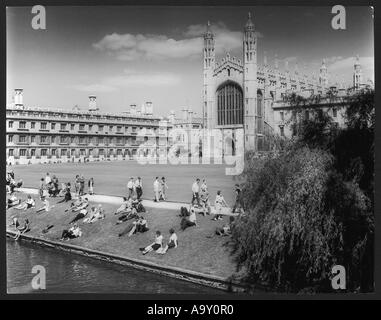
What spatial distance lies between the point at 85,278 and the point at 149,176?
7.92 m

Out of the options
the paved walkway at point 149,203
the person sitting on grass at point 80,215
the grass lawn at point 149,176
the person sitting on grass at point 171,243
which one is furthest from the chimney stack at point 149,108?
the person sitting on grass at point 171,243

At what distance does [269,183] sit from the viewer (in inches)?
615

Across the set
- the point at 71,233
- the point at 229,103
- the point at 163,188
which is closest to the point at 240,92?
the point at 229,103

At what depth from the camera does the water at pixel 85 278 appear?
662 inches

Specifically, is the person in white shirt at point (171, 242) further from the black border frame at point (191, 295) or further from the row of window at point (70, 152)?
the row of window at point (70, 152)

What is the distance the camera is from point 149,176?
81.1 ft

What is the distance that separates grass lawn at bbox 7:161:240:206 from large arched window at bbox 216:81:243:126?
670 inches

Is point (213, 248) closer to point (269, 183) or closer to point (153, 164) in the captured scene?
point (269, 183)

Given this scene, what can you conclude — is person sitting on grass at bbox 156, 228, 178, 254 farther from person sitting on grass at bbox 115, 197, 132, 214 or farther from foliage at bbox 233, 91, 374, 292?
person sitting on grass at bbox 115, 197, 132, 214

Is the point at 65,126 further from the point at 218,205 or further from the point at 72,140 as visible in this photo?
the point at 218,205

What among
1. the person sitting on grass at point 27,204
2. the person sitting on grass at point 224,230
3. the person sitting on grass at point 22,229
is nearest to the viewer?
the person sitting on grass at point 224,230

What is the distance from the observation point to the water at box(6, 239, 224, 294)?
55.2 ft

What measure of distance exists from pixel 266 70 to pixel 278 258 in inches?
1089
